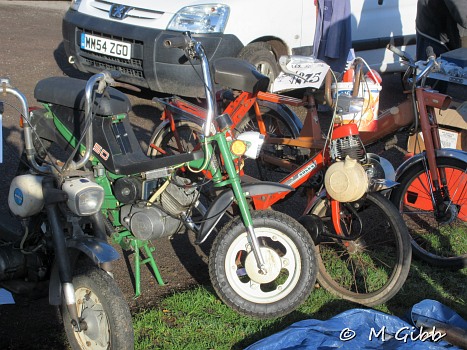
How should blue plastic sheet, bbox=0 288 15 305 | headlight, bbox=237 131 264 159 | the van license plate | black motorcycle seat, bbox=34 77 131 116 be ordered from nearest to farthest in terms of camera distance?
blue plastic sheet, bbox=0 288 15 305 → black motorcycle seat, bbox=34 77 131 116 → headlight, bbox=237 131 264 159 → the van license plate

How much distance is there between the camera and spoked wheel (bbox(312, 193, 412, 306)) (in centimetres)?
423

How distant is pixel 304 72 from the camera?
16.5 feet

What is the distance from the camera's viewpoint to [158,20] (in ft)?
22.8

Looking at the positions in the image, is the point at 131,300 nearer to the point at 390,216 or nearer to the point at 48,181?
the point at 48,181

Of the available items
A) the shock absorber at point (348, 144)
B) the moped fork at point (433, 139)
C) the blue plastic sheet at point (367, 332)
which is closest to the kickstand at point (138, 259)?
the blue plastic sheet at point (367, 332)

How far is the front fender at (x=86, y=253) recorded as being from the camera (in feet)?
11.2

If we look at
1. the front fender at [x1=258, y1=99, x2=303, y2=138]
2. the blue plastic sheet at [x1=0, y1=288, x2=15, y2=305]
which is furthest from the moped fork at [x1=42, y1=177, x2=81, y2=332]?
the front fender at [x1=258, y1=99, x2=303, y2=138]

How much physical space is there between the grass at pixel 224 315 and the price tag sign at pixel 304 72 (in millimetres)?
1485

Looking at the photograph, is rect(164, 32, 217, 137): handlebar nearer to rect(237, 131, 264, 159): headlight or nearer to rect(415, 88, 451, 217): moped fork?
rect(237, 131, 264, 159): headlight

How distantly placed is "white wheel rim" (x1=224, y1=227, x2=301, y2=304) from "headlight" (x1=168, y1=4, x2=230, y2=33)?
3.34 m

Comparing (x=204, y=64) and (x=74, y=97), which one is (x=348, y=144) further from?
(x=74, y=97)

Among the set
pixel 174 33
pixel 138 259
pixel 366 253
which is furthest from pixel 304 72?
pixel 174 33

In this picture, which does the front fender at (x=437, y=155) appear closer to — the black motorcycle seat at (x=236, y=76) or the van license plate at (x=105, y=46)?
the black motorcycle seat at (x=236, y=76)

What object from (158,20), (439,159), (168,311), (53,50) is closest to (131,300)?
(168,311)
